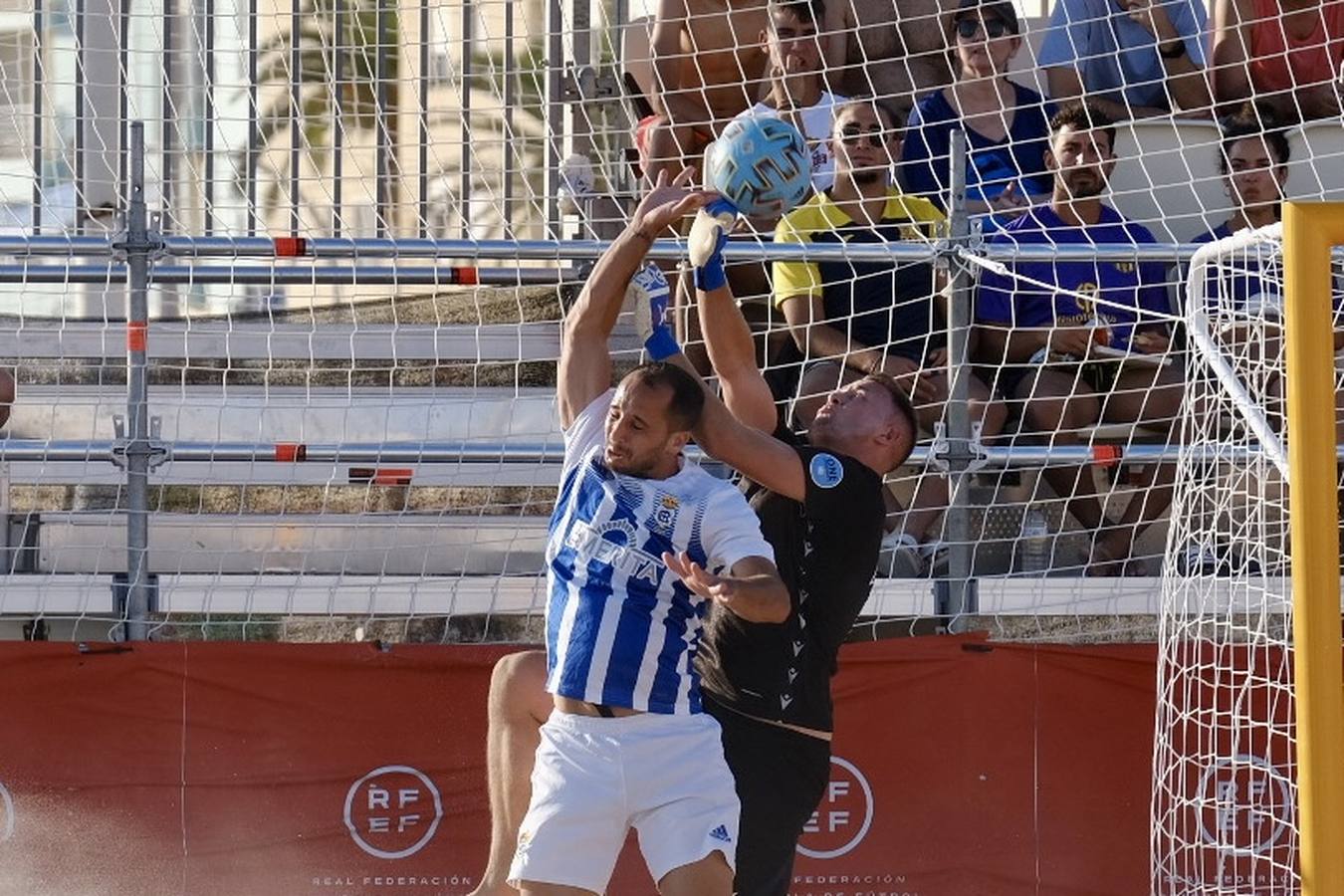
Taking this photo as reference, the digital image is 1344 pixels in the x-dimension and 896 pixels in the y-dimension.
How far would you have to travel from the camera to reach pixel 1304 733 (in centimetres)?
454

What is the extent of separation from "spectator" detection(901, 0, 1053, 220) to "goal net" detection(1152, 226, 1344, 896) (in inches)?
42.9

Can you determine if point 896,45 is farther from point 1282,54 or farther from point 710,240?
point 710,240

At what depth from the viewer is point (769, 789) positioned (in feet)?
17.7

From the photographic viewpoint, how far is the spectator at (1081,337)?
7250mm

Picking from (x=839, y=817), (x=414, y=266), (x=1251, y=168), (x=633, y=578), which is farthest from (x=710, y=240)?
(x=1251, y=168)

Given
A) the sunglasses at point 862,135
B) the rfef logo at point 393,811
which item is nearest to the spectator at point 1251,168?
the sunglasses at point 862,135

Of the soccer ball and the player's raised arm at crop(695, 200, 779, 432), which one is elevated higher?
the soccer ball

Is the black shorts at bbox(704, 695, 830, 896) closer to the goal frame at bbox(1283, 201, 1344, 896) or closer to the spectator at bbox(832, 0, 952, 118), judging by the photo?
the goal frame at bbox(1283, 201, 1344, 896)

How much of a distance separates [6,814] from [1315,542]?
4247mm

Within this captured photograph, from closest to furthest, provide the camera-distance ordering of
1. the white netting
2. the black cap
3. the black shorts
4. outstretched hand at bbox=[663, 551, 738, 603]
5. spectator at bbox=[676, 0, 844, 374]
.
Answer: outstretched hand at bbox=[663, 551, 738, 603]
the black shorts
the white netting
spectator at bbox=[676, 0, 844, 374]
the black cap

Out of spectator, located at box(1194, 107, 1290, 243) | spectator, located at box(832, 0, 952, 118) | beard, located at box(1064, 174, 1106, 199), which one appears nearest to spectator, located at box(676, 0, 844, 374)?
spectator, located at box(832, 0, 952, 118)

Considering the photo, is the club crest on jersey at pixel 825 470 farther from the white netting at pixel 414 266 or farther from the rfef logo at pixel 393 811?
the rfef logo at pixel 393 811

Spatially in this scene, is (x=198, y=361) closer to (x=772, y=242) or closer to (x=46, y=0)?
(x=46, y=0)

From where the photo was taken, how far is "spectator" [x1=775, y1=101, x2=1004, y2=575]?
7.16m
